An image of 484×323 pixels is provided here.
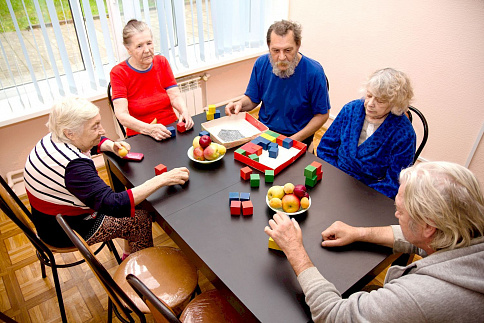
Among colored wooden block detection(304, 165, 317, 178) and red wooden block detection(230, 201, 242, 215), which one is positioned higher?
colored wooden block detection(304, 165, 317, 178)

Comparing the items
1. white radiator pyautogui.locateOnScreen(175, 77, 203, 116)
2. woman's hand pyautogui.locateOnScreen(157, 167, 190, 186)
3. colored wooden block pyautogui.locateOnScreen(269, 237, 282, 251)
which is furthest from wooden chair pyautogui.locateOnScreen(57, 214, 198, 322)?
white radiator pyautogui.locateOnScreen(175, 77, 203, 116)

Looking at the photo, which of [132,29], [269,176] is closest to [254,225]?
[269,176]

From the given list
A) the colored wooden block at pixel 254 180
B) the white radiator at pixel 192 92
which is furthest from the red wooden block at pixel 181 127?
the white radiator at pixel 192 92

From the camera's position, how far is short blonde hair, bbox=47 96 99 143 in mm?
1549

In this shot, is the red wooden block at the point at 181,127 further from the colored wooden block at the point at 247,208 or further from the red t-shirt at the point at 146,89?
the colored wooden block at the point at 247,208

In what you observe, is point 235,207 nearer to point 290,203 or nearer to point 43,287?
point 290,203

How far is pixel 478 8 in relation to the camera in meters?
2.38

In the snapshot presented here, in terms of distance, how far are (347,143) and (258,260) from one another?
963 mm

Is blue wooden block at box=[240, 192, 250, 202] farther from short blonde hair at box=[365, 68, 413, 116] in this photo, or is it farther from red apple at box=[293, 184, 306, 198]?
short blonde hair at box=[365, 68, 413, 116]

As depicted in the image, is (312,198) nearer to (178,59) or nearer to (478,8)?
(478,8)

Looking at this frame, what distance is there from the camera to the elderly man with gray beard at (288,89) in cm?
212

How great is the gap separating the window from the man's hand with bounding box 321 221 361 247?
87.2 inches

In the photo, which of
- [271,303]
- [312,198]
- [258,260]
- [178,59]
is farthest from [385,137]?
[178,59]

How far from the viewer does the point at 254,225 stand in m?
1.40
